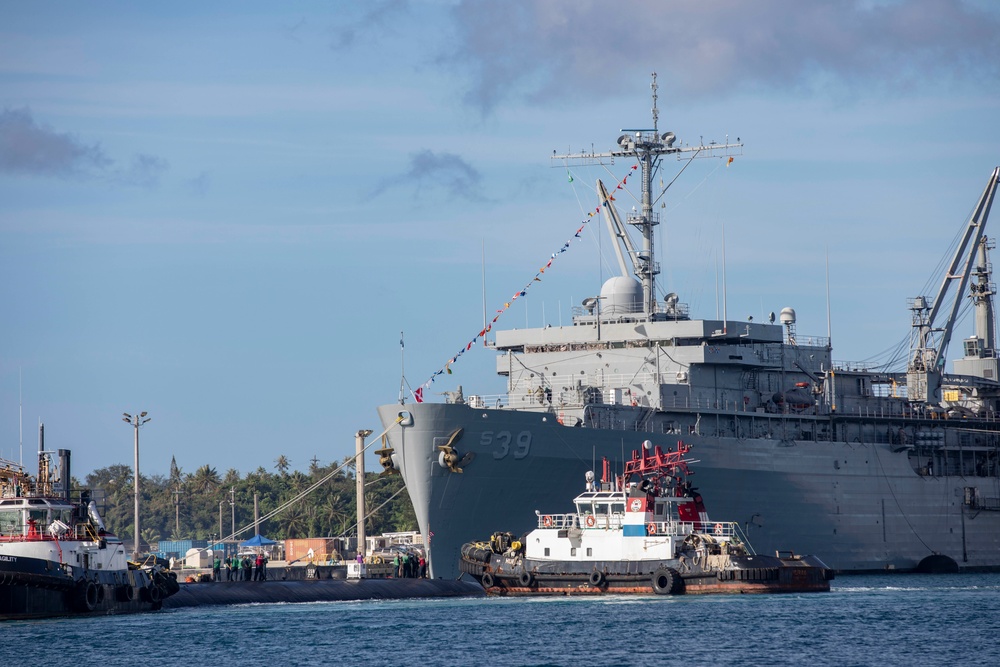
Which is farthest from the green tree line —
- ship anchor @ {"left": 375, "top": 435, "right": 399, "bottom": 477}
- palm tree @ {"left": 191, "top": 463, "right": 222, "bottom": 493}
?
ship anchor @ {"left": 375, "top": 435, "right": 399, "bottom": 477}

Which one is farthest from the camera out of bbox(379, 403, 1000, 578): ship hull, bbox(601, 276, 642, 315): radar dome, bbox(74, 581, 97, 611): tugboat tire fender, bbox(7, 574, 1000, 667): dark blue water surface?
bbox(601, 276, 642, 315): radar dome

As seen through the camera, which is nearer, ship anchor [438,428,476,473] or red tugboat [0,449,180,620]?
red tugboat [0,449,180,620]

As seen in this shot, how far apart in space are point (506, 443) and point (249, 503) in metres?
70.9

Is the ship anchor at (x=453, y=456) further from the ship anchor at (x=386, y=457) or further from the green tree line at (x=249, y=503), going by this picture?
the green tree line at (x=249, y=503)

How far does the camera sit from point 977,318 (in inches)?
3049

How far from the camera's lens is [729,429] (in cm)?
6206

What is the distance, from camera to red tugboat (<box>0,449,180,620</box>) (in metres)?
44.3

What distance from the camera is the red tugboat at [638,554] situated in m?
48.8

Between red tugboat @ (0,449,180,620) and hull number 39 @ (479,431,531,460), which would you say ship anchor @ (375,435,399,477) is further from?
red tugboat @ (0,449,180,620)

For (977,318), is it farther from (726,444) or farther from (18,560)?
(18,560)

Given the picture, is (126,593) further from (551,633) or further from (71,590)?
(551,633)

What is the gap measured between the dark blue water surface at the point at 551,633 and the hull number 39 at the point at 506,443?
5009mm

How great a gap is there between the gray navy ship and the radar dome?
0.17 feet

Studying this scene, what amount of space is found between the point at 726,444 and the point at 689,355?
11.5 ft
